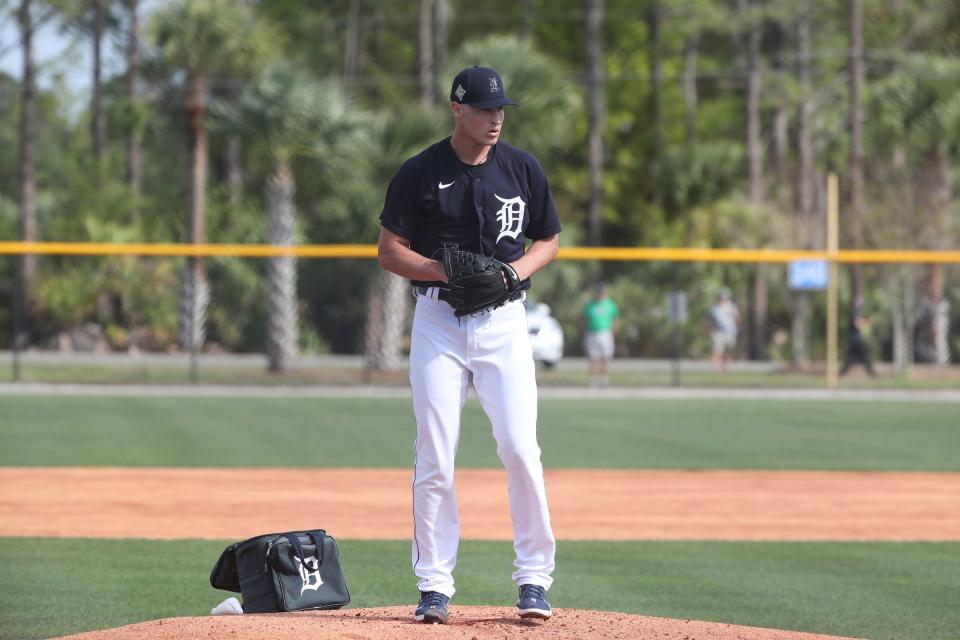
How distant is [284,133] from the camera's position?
1081 inches

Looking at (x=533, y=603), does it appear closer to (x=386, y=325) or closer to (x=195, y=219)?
(x=386, y=325)

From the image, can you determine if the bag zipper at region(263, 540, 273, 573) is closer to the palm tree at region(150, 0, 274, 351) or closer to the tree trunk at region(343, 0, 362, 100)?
the palm tree at region(150, 0, 274, 351)

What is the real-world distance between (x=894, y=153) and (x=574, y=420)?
103 ft

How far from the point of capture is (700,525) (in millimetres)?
10070

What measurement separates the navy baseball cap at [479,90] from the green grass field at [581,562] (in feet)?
8.27

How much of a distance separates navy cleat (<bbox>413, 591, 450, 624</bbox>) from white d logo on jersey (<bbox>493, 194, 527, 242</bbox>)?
4.61ft

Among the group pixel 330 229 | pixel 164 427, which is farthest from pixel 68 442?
pixel 330 229

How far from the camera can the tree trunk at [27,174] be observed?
1383 inches

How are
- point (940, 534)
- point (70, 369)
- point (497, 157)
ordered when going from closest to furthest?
point (497, 157) → point (940, 534) → point (70, 369)

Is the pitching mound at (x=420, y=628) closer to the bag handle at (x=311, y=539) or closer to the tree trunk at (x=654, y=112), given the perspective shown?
the bag handle at (x=311, y=539)

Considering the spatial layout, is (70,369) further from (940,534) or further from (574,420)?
(940,534)

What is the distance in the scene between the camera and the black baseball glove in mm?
5621

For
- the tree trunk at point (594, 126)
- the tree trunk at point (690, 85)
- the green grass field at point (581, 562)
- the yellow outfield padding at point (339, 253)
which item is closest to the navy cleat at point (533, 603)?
the green grass field at point (581, 562)

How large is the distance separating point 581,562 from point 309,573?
255 centimetres
